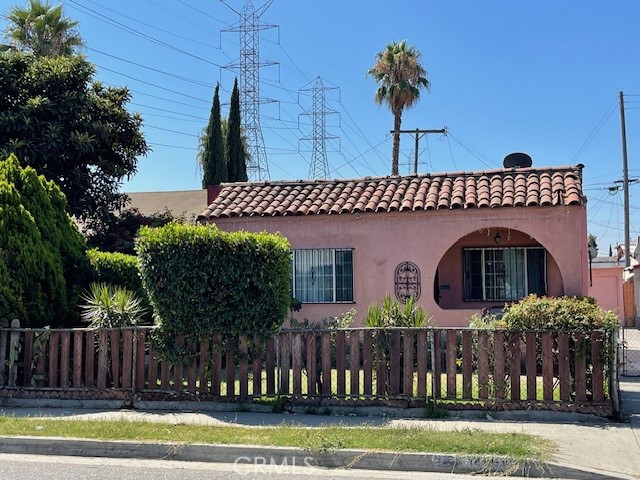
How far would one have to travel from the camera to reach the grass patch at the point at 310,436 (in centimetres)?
697

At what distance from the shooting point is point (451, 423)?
27.5 ft

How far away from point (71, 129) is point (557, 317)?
14543mm

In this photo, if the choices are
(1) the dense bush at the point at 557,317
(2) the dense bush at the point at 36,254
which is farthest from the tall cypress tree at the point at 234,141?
(1) the dense bush at the point at 557,317

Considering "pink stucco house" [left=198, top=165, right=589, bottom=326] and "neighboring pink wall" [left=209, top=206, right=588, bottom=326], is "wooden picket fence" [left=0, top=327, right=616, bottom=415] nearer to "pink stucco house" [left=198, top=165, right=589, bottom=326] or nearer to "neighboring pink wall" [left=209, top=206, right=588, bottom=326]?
"neighboring pink wall" [left=209, top=206, right=588, bottom=326]

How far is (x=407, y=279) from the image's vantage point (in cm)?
1463

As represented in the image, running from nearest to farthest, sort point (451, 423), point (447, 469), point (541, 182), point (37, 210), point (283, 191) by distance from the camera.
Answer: point (447, 469)
point (451, 423)
point (37, 210)
point (541, 182)
point (283, 191)

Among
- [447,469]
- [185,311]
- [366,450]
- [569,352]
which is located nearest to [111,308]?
[185,311]

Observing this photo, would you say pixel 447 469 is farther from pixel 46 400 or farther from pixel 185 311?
pixel 46 400

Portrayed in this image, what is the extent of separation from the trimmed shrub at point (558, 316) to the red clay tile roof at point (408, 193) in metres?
4.75

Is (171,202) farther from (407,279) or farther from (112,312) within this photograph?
(112,312)

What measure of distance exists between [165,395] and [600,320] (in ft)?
20.1

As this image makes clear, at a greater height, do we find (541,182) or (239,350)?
(541,182)

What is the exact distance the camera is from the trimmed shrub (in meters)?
8.80

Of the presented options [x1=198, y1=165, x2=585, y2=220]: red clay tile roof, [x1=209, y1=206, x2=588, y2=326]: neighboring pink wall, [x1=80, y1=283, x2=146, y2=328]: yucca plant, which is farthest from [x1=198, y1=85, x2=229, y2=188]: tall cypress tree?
[x1=80, y1=283, x2=146, y2=328]: yucca plant
